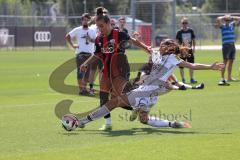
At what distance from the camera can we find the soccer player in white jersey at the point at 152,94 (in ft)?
40.6

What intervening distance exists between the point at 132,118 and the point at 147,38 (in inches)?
1804

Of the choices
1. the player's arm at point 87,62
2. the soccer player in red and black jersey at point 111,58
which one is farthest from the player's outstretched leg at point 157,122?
the player's arm at point 87,62

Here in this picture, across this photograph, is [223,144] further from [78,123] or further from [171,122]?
[78,123]

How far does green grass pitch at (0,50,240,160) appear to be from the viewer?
30.8 ft

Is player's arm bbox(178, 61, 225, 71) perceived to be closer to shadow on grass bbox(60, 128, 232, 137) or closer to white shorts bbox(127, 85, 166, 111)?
white shorts bbox(127, 85, 166, 111)

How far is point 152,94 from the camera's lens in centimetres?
1278

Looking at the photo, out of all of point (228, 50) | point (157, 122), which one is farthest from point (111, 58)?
point (228, 50)

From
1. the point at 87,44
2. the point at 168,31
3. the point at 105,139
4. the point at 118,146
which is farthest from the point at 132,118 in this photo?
the point at 168,31

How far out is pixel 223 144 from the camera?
396 inches

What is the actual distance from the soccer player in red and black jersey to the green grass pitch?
0.67m

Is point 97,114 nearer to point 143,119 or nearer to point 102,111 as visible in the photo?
point 102,111

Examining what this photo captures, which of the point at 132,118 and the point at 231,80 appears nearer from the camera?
the point at 132,118

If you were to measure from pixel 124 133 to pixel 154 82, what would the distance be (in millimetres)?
1573

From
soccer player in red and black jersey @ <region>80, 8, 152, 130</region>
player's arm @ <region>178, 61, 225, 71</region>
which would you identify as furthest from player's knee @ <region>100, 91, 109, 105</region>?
player's arm @ <region>178, 61, 225, 71</region>
